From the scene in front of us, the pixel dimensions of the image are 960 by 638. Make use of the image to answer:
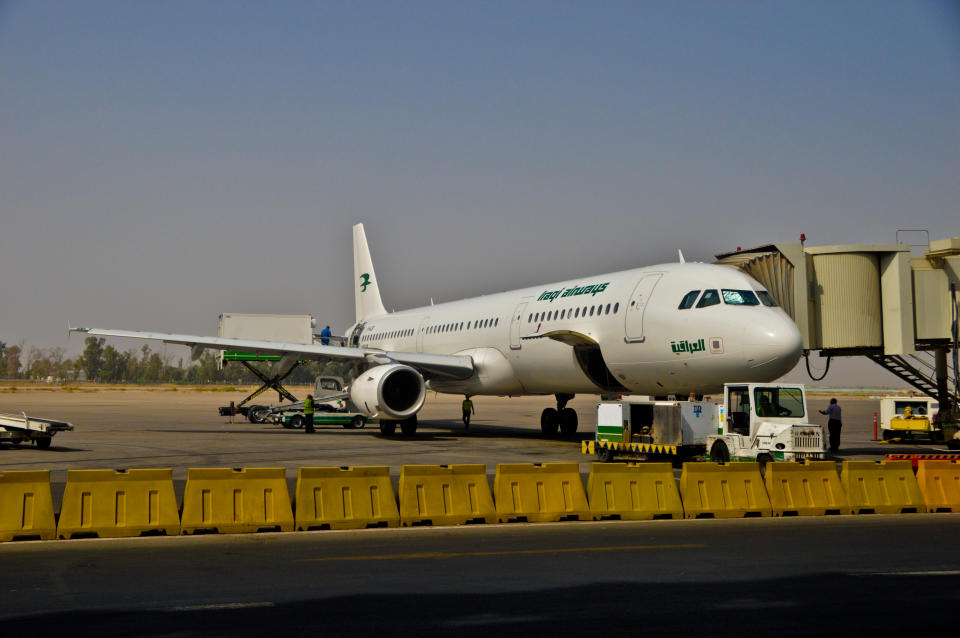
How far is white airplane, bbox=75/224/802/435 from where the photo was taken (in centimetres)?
2177

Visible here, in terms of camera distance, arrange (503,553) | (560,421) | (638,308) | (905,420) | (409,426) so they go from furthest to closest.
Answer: (905,420) < (560,421) < (409,426) < (638,308) < (503,553)

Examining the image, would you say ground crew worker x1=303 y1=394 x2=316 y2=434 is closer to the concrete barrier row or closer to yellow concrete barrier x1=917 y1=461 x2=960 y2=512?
the concrete barrier row

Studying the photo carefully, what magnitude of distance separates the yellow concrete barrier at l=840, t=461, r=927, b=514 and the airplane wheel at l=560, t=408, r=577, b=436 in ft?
60.2

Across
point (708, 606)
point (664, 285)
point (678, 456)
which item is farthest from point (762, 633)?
point (664, 285)

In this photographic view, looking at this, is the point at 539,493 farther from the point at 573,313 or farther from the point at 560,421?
the point at 560,421

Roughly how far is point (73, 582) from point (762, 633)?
20.0 ft

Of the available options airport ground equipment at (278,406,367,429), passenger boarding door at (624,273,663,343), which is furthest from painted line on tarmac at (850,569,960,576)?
airport ground equipment at (278,406,367,429)

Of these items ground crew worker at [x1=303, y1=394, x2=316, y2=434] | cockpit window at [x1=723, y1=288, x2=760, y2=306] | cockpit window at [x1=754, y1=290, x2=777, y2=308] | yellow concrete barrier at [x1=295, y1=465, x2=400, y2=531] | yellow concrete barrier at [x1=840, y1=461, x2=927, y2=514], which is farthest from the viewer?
ground crew worker at [x1=303, y1=394, x2=316, y2=434]

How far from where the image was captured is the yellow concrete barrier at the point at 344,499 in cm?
1234

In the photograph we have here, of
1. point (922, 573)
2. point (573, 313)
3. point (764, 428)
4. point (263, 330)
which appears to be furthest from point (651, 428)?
point (263, 330)

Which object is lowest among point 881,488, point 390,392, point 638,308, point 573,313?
point 881,488

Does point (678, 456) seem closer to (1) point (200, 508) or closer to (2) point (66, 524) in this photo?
(1) point (200, 508)

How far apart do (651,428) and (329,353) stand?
14.7m

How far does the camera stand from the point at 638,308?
24.1m
